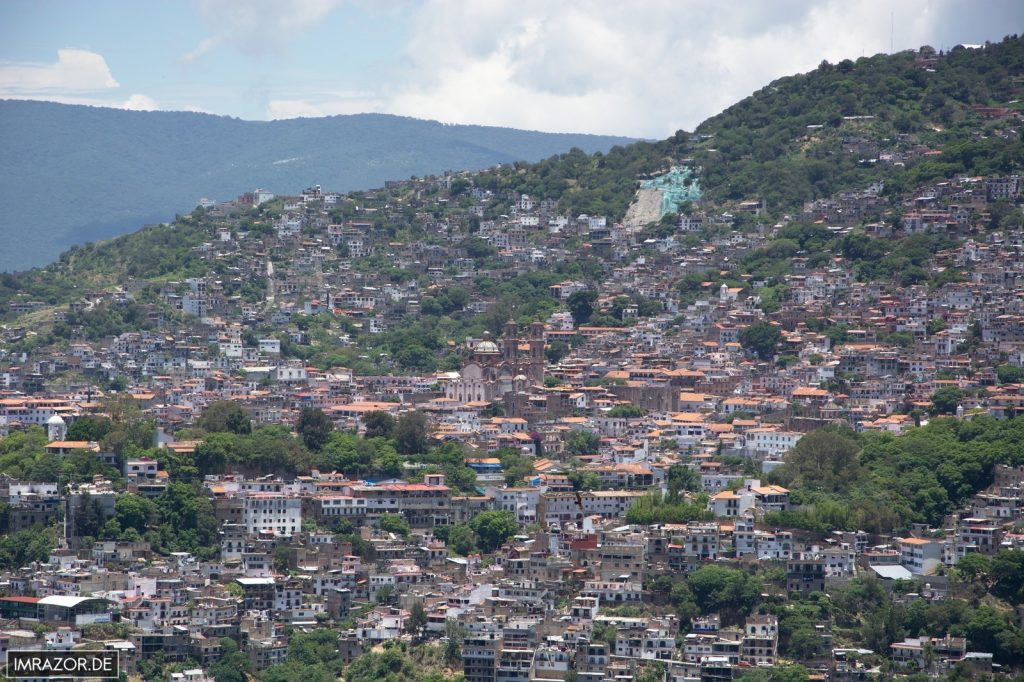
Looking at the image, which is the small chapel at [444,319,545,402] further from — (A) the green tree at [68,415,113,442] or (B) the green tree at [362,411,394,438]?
(A) the green tree at [68,415,113,442]

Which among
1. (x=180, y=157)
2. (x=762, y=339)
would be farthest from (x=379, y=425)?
(x=180, y=157)

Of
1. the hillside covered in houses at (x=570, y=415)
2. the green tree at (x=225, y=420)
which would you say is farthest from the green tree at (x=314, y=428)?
the green tree at (x=225, y=420)

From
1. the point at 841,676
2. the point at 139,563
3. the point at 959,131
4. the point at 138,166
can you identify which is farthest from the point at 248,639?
the point at 138,166

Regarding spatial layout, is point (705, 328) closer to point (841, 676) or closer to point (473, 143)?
point (841, 676)

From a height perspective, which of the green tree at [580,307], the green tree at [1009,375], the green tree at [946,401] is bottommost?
the green tree at [946,401]

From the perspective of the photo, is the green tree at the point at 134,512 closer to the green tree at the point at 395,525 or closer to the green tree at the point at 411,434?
the green tree at the point at 395,525

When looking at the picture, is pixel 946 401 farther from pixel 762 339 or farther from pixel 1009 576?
pixel 1009 576
